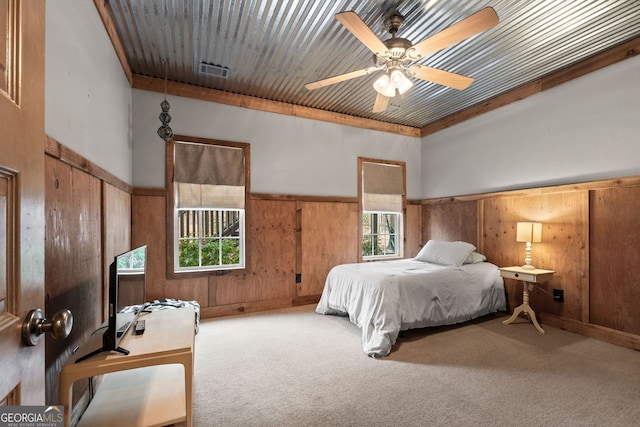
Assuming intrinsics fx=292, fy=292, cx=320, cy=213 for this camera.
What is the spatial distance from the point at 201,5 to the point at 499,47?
2.92 metres

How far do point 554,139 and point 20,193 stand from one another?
476 centimetres

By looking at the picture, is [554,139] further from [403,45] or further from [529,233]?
[403,45]

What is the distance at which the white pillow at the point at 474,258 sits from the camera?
13.1 feet

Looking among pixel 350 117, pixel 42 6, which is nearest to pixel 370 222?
pixel 350 117

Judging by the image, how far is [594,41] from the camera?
2.94 metres

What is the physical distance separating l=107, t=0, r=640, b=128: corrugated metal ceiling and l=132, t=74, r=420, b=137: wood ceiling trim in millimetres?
103

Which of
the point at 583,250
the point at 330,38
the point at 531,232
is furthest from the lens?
the point at 531,232

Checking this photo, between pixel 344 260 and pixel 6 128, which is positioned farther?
pixel 344 260

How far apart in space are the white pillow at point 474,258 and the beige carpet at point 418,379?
91 cm

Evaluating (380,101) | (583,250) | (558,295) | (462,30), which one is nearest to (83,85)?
(380,101)

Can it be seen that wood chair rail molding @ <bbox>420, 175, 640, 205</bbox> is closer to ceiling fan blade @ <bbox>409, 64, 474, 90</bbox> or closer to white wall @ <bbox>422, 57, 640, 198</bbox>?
white wall @ <bbox>422, 57, 640, 198</bbox>

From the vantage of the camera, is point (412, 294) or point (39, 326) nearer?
point (39, 326)

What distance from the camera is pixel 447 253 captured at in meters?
4.07

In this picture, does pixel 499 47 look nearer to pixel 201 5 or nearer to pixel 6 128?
pixel 201 5
